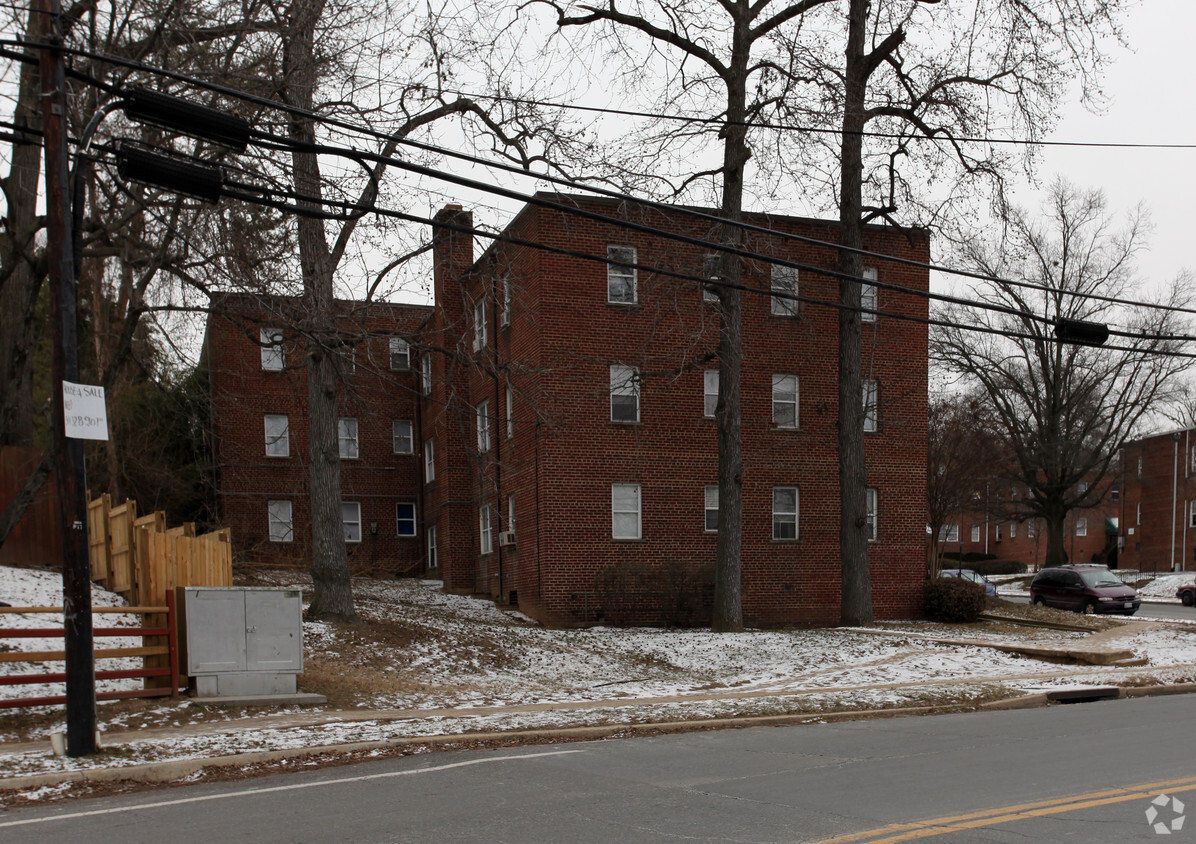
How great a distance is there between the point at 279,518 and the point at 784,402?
58.9ft

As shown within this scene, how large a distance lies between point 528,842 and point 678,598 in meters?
19.3

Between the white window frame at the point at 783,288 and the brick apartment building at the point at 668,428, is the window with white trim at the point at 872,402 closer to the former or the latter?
the brick apartment building at the point at 668,428

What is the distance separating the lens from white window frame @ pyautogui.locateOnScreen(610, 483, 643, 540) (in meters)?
26.8

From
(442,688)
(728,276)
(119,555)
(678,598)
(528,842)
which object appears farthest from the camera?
(678,598)

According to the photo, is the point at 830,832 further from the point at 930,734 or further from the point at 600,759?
the point at 930,734

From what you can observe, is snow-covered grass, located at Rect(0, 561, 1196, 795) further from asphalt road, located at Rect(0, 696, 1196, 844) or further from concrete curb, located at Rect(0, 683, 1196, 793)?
asphalt road, located at Rect(0, 696, 1196, 844)

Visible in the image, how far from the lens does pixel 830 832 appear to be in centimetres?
705

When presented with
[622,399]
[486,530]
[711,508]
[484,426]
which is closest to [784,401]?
[711,508]

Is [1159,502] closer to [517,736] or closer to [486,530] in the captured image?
[486,530]

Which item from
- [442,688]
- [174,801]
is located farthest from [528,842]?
[442,688]

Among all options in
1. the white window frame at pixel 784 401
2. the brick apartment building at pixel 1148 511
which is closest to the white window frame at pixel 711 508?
the white window frame at pixel 784 401

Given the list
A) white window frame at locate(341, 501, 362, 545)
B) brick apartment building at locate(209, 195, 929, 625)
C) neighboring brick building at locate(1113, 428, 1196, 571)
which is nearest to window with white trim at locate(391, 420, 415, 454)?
white window frame at locate(341, 501, 362, 545)

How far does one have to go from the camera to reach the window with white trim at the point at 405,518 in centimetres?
3916

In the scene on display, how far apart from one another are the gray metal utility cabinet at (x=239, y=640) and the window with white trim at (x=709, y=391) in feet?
50.6
